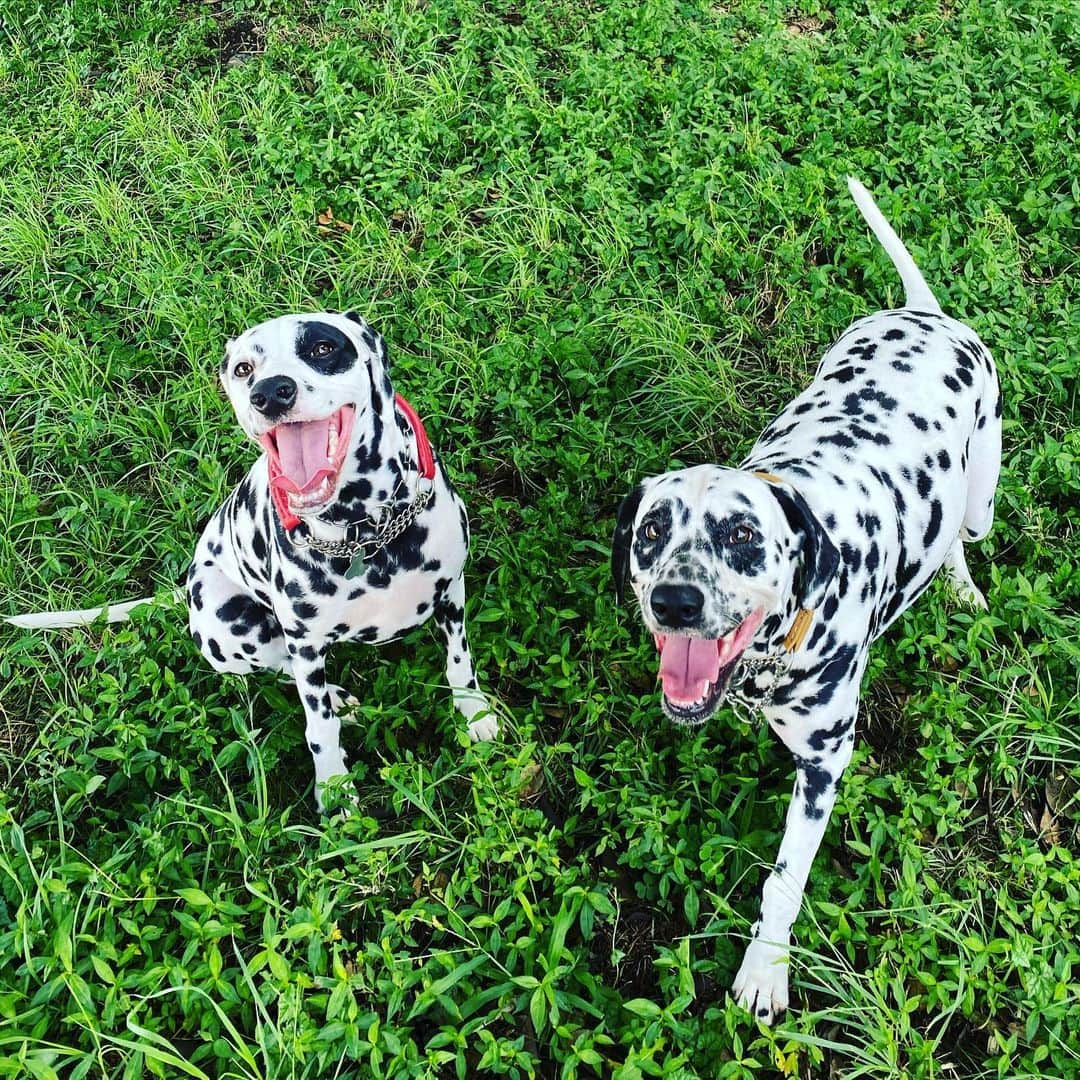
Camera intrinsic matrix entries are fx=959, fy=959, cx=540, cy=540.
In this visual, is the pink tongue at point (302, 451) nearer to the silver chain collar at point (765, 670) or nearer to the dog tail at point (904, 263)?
the silver chain collar at point (765, 670)

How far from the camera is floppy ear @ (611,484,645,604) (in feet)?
9.14

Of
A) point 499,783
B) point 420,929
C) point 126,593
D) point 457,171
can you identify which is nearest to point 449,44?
point 457,171

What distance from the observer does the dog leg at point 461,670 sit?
3441 mm

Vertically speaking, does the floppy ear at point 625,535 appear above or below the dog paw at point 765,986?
above

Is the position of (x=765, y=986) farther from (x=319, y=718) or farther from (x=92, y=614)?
(x=92, y=614)

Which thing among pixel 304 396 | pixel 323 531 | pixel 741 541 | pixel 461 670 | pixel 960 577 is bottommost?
pixel 461 670

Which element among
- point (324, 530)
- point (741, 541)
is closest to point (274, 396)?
point (324, 530)

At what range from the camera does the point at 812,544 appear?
2.61 meters

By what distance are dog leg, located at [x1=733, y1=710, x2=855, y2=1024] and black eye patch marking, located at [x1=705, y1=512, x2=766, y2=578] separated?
0.70 meters

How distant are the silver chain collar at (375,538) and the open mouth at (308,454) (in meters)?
0.19

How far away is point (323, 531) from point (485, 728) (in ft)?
3.42

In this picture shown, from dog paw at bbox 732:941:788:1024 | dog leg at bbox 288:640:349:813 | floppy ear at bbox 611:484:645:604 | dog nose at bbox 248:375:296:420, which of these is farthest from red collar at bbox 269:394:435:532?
dog paw at bbox 732:941:788:1024

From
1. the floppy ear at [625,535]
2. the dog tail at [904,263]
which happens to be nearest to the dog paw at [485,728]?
the floppy ear at [625,535]

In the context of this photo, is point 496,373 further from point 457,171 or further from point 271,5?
point 271,5
